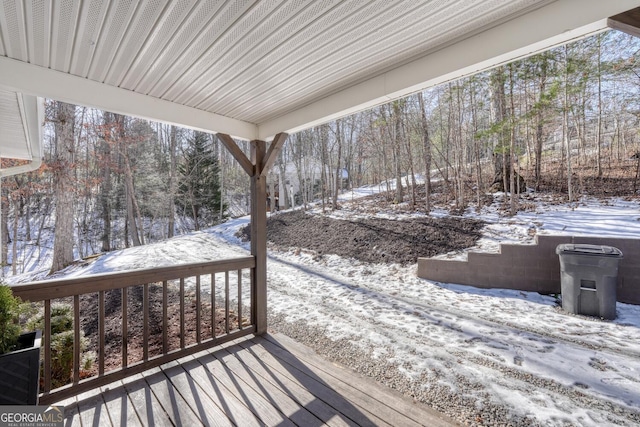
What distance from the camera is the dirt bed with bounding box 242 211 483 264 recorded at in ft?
20.1

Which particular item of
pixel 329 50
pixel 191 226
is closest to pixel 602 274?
pixel 329 50

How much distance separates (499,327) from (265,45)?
13.1 feet

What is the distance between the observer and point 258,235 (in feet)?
10.6

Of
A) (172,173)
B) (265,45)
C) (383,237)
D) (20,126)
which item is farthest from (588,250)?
(172,173)

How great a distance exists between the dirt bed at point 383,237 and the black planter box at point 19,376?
565 centimetres

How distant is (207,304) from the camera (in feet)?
16.0

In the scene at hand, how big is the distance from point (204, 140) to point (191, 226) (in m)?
4.77

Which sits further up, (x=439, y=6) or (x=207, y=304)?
(x=439, y=6)

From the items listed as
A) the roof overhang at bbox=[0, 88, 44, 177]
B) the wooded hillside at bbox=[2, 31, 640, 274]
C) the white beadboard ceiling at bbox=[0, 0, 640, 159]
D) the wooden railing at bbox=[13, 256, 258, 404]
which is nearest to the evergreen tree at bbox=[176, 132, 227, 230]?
the wooded hillside at bbox=[2, 31, 640, 274]

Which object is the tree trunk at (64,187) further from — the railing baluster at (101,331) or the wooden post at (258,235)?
the railing baluster at (101,331)

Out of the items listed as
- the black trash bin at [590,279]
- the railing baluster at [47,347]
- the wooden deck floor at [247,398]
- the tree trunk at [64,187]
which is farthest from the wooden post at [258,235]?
the tree trunk at [64,187]

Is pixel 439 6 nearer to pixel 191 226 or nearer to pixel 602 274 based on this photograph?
pixel 602 274

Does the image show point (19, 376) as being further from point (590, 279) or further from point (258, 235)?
point (590, 279)

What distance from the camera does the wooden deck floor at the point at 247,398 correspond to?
1.83m
